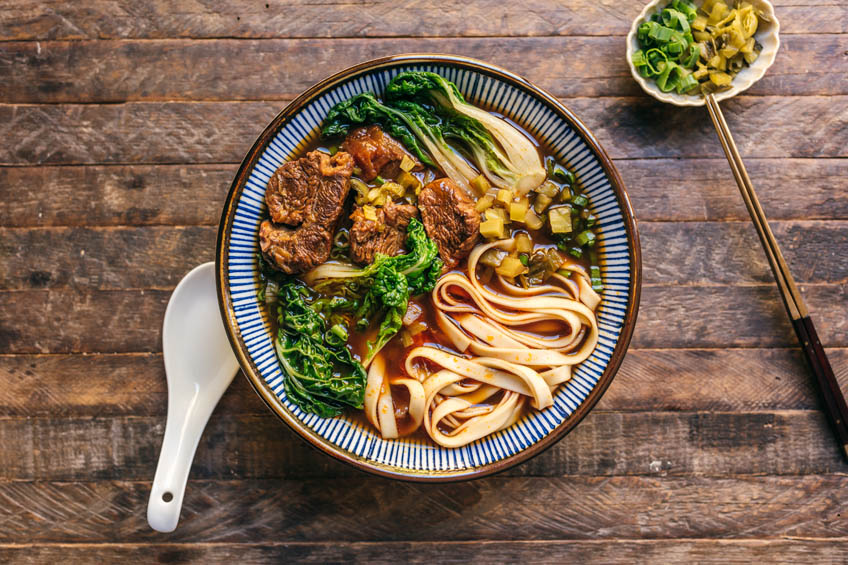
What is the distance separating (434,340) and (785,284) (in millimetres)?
2054

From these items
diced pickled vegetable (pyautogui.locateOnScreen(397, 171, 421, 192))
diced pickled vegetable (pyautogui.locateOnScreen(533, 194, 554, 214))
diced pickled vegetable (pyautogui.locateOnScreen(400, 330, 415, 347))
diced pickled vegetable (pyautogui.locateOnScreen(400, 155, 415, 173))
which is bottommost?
diced pickled vegetable (pyautogui.locateOnScreen(400, 330, 415, 347))

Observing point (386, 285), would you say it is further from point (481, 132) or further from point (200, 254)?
point (200, 254)

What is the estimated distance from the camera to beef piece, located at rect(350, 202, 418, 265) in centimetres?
297

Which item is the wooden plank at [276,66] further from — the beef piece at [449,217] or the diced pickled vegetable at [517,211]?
the beef piece at [449,217]

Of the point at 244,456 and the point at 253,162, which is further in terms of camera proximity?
the point at 244,456

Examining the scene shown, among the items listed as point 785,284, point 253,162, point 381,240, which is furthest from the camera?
point 785,284

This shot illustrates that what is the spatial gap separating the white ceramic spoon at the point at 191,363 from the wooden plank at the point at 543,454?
17 cm

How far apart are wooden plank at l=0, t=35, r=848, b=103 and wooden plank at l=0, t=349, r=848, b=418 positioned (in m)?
1.59

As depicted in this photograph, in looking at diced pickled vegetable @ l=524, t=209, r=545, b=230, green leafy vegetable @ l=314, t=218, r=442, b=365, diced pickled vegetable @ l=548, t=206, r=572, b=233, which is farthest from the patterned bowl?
green leafy vegetable @ l=314, t=218, r=442, b=365

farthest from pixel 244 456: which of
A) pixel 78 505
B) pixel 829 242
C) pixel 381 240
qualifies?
pixel 829 242

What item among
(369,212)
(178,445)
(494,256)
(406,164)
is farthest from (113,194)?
(494,256)

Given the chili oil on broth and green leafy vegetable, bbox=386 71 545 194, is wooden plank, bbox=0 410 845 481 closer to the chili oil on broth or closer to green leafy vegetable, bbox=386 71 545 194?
the chili oil on broth

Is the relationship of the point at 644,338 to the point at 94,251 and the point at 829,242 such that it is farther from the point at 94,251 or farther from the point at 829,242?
the point at 94,251

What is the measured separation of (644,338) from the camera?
11.3ft
